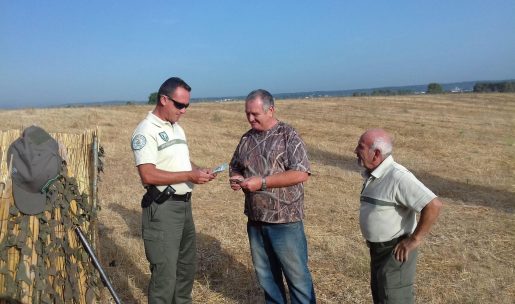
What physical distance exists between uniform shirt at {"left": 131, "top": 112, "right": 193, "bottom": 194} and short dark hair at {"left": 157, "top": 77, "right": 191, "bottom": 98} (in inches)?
8.3

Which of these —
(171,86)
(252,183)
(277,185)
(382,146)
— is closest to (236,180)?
(252,183)

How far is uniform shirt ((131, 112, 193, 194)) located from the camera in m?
3.50

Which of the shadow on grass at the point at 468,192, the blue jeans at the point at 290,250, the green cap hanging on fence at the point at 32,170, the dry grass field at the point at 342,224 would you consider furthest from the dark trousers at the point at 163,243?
the shadow on grass at the point at 468,192

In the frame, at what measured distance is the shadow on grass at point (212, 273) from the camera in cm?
491

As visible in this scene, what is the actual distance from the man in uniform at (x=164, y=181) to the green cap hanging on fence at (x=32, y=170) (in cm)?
65

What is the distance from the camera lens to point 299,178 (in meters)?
3.43

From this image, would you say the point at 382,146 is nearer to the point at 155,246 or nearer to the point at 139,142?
the point at 139,142

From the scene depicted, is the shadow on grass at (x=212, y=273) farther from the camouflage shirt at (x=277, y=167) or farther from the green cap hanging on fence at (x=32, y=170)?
the green cap hanging on fence at (x=32, y=170)

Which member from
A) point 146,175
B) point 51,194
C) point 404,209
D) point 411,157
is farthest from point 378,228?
point 411,157

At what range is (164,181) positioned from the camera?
138 inches

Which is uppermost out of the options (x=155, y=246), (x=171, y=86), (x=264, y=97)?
(x=171, y=86)

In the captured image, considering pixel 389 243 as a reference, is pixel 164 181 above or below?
above

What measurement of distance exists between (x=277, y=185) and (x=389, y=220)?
0.84 metres

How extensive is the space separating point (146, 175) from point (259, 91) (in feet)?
3.57
